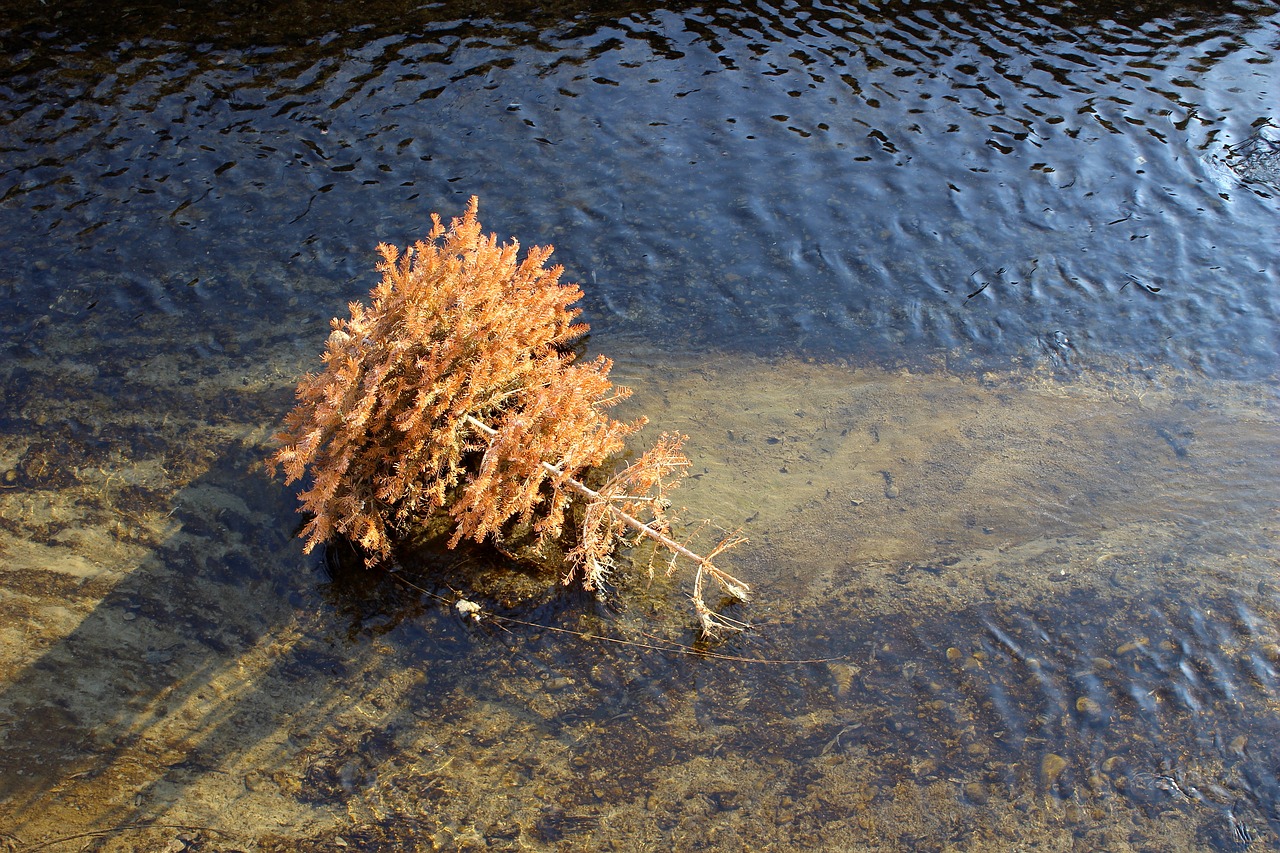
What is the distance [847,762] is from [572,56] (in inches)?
340

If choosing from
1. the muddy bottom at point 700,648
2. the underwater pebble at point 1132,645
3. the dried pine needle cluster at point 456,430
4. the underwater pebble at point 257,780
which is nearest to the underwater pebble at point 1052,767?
the muddy bottom at point 700,648

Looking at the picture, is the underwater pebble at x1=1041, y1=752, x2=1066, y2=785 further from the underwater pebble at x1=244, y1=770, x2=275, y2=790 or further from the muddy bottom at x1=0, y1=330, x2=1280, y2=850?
the underwater pebble at x1=244, y1=770, x2=275, y2=790

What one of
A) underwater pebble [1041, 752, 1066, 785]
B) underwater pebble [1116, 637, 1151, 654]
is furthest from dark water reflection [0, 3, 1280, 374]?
underwater pebble [1041, 752, 1066, 785]

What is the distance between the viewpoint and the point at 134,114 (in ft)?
31.5

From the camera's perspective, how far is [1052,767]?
16.9 feet

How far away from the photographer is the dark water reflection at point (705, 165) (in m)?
8.16

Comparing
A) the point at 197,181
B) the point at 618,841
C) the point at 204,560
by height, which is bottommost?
the point at 618,841

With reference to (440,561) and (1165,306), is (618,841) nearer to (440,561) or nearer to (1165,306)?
(440,561)

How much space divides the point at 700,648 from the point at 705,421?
6.81 ft

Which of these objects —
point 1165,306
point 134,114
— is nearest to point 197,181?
point 134,114

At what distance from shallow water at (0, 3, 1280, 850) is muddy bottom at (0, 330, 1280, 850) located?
0.03 m

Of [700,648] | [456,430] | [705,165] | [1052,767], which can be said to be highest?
[705,165]

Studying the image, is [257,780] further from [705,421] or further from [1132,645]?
[1132,645]

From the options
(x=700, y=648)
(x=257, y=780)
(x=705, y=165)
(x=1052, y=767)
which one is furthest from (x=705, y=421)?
(x=257, y=780)
